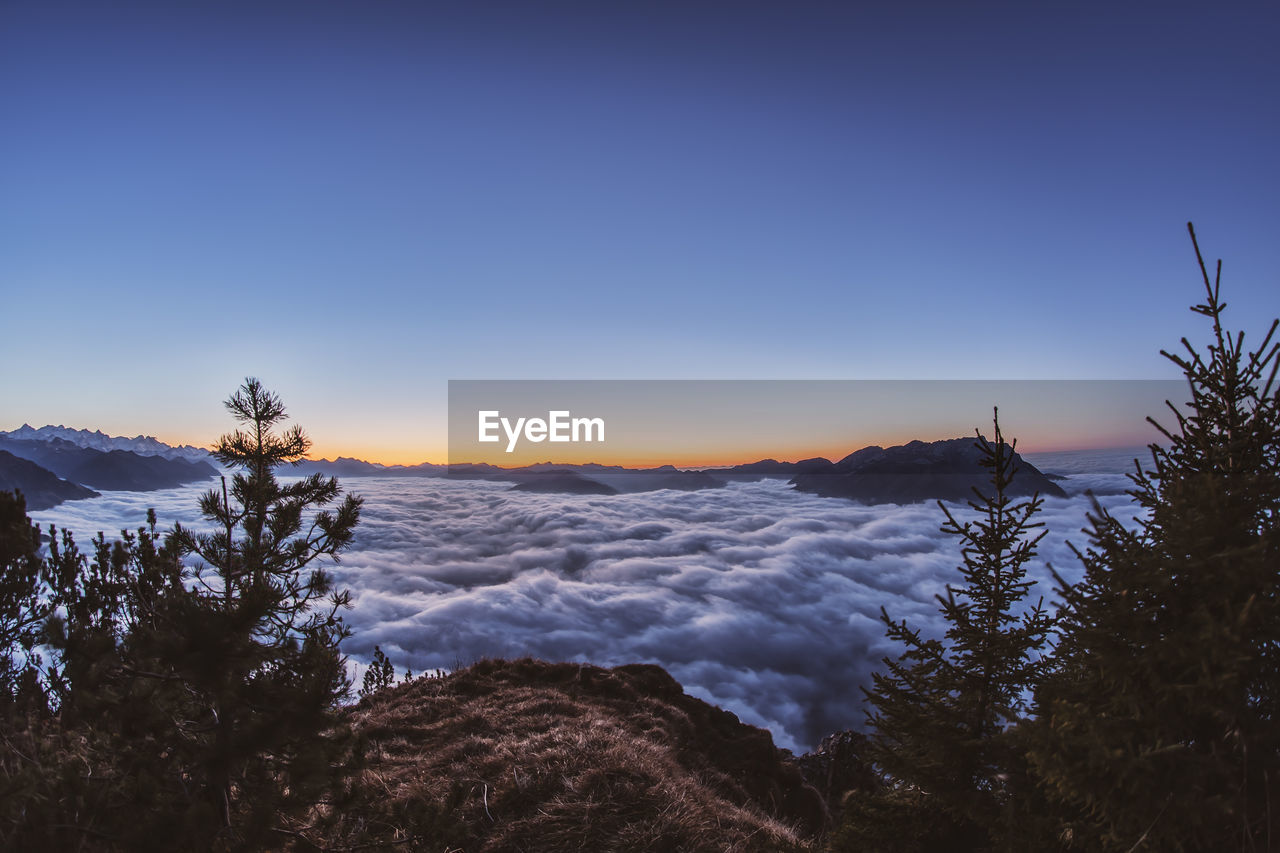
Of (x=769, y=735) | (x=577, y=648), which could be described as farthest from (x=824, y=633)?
(x=769, y=735)

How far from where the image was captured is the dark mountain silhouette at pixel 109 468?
121 metres

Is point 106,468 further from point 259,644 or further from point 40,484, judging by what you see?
point 259,644

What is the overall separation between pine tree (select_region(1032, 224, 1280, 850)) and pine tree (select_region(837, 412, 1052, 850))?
0.73 meters

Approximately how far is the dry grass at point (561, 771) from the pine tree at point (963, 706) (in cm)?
150

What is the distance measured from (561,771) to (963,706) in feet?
19.1

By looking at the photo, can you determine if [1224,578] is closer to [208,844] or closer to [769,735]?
[208,844]

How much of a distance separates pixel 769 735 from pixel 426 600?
6919cm

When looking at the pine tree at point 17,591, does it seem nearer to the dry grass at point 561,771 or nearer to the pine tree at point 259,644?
the pine tree at point 259,644

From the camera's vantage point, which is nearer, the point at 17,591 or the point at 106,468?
the point at 17,591

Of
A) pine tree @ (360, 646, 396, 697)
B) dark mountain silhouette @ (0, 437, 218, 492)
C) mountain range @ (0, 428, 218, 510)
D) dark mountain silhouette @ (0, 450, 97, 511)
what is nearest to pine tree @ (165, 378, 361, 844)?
pine tree @ (360, 646, 396, 697)

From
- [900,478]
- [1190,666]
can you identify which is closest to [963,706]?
[1190,666]

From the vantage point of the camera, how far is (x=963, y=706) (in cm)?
378

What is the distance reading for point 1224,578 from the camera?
244cm

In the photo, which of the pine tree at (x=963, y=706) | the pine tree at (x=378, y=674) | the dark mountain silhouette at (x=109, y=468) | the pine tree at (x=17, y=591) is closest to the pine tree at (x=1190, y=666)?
the pine tree at (x=963, y=706)
